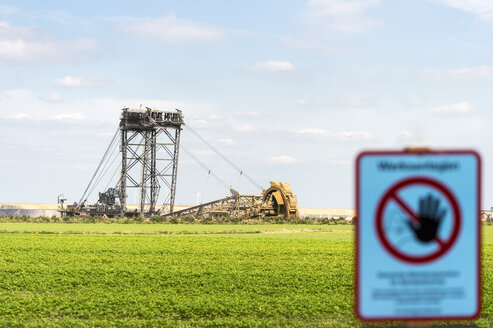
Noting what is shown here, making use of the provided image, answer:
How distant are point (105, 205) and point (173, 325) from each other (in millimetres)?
81643

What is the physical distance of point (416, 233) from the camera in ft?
9.62

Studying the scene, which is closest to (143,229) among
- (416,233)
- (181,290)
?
(181,290)

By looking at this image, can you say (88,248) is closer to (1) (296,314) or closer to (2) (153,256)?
(2) (153,256)

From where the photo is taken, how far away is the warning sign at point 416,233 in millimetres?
2920

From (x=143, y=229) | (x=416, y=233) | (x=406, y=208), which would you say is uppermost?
(x=406, y=208)

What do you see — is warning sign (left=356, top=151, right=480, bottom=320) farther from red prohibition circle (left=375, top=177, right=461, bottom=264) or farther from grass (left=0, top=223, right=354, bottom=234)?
grass (left=0, top=223, right=354, bottom=234)

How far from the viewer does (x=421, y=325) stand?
9.74 feet

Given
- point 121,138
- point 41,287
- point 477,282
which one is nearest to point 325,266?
point 41,287

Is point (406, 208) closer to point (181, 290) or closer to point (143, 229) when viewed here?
point (181, 290)

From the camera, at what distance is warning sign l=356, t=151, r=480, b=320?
115 inches

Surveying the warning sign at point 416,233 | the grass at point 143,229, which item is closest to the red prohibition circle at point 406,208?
the warning sign at point 416,233

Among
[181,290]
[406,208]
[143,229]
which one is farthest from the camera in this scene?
[143,229]

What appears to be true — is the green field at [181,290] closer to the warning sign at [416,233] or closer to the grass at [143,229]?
the warning sign at [416,233]

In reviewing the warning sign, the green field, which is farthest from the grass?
the warning sign
